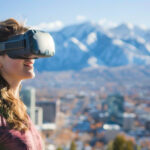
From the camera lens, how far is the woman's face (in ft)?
1.92

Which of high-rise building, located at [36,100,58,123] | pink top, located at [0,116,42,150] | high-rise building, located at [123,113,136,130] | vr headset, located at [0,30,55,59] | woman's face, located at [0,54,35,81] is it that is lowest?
high-rise building, located at [36,100,58,123]

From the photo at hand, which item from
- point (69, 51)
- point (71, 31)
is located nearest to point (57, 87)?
point (69, 51)

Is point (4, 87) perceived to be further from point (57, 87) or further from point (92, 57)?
point (92, 57)

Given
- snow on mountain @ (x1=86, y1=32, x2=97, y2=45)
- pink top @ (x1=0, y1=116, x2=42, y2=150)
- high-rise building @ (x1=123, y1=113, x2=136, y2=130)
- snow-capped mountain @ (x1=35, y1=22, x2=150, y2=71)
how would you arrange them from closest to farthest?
pink top @ (x1=0, y1=116, x2=42, y2=150) < high-rise building @ (x1=123, y1=113, x2=136, y2=130) < snow-capped mountain @ (x1=35, y1=22, x2=150, y2=71) < snow on mountain @ (x1=86, y1=32, x2=97, y2=45)

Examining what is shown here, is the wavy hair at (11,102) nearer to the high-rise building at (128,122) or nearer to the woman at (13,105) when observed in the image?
the woman at (13,105)

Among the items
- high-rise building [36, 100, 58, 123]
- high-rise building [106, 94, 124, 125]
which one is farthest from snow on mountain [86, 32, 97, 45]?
high-rise building [36, 100, 58, 123]

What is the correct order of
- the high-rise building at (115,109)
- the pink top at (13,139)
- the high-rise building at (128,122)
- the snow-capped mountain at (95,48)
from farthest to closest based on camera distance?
the snow-capped mountain at (95,48) → the high-rise building at (115,109) → the high-rise building at (128,122) → the pink top at (13,139)

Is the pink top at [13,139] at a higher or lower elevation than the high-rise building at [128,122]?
higher

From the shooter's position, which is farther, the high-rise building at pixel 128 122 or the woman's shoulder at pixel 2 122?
the high-rise building at pixel 128 122

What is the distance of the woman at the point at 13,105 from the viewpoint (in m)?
0.52

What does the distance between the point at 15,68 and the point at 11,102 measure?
0.19ft

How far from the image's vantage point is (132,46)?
3305 inches

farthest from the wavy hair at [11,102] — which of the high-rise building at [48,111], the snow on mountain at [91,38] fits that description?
the snow on mountain at [91,38]

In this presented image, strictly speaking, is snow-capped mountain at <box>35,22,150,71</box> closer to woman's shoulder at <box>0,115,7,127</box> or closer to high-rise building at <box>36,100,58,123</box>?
high-rise building at <box>36,100,58,123</box>
